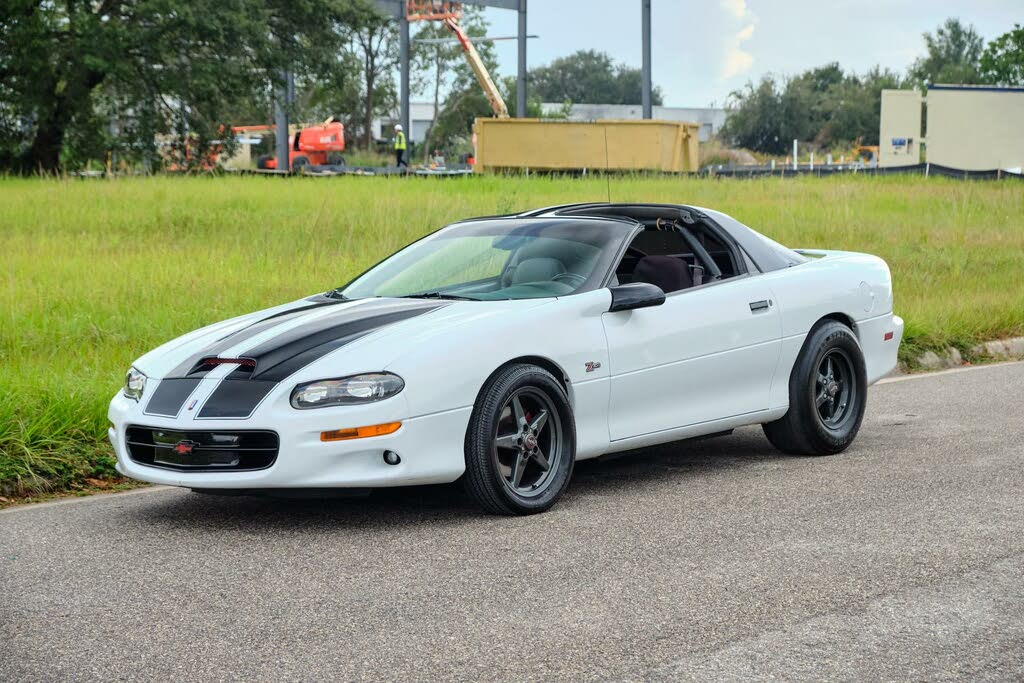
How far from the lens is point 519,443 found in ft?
19.9

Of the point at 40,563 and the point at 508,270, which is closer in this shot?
the point at 40,563

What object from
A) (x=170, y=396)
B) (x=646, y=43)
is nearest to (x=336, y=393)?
(x=170, y=396)

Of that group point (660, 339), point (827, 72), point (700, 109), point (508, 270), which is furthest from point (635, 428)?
point (827, 72)

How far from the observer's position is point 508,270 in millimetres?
6941

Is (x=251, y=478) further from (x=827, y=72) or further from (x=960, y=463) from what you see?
(x=827, y=72)

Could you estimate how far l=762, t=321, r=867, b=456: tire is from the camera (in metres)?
7.54

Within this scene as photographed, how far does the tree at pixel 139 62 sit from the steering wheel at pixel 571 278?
71.9 ft

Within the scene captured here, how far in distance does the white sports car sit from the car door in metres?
0.01

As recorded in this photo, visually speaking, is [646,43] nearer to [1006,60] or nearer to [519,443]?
[519,443]

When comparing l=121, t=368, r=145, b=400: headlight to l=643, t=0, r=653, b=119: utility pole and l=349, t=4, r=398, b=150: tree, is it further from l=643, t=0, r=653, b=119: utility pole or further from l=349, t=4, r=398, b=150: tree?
l=349, t=4, r=398, b=150: tree

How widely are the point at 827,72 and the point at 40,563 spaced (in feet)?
447

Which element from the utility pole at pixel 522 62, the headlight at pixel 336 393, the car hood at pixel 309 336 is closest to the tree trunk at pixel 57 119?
the utility pole at pixel 522 62

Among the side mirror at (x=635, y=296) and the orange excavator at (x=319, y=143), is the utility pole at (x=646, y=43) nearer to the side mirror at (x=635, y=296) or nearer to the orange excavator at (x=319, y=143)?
the orange excavator at (x=319, y=143)

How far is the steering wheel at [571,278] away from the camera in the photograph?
262 inches
